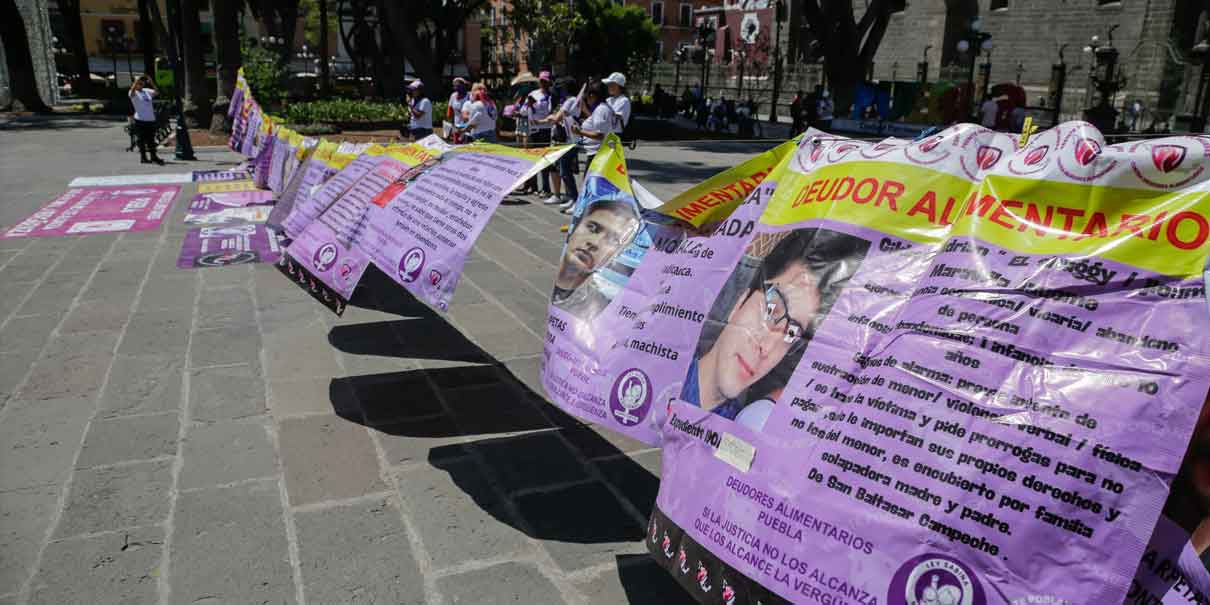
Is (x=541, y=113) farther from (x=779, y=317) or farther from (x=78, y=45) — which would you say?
(x=78, y=45)

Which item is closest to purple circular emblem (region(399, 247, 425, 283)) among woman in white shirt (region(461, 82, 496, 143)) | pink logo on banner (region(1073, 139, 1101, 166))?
pink logo on banner (region(1073, 139, 1101, 166))

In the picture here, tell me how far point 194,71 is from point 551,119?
13.6 meters

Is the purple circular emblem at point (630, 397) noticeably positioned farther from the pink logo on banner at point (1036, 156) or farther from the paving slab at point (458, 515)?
the pink logo on banner at point (1036, 156)

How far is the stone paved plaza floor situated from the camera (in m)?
2.99

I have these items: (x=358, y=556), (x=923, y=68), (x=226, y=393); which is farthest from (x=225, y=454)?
(x=923, y=68)

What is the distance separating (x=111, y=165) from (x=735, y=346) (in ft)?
52.8

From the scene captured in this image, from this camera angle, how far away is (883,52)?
48.9 m

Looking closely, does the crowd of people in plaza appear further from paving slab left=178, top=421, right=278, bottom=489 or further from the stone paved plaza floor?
paving slab left=178, top=421, right=278, bottom=489

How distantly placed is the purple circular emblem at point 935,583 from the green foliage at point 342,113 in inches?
897

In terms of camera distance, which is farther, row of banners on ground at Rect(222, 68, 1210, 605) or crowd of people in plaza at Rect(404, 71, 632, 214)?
crowd of people in plaza at Rect(404, 71, 632, 214)

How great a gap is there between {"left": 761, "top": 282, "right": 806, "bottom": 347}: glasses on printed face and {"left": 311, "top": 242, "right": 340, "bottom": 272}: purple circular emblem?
8.16 feet

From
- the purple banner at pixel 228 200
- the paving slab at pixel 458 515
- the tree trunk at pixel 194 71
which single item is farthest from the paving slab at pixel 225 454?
the tree trunk at pixel 194 71

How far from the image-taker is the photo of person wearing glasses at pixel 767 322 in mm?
2049

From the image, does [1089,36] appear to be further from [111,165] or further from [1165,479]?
[1165,479]
